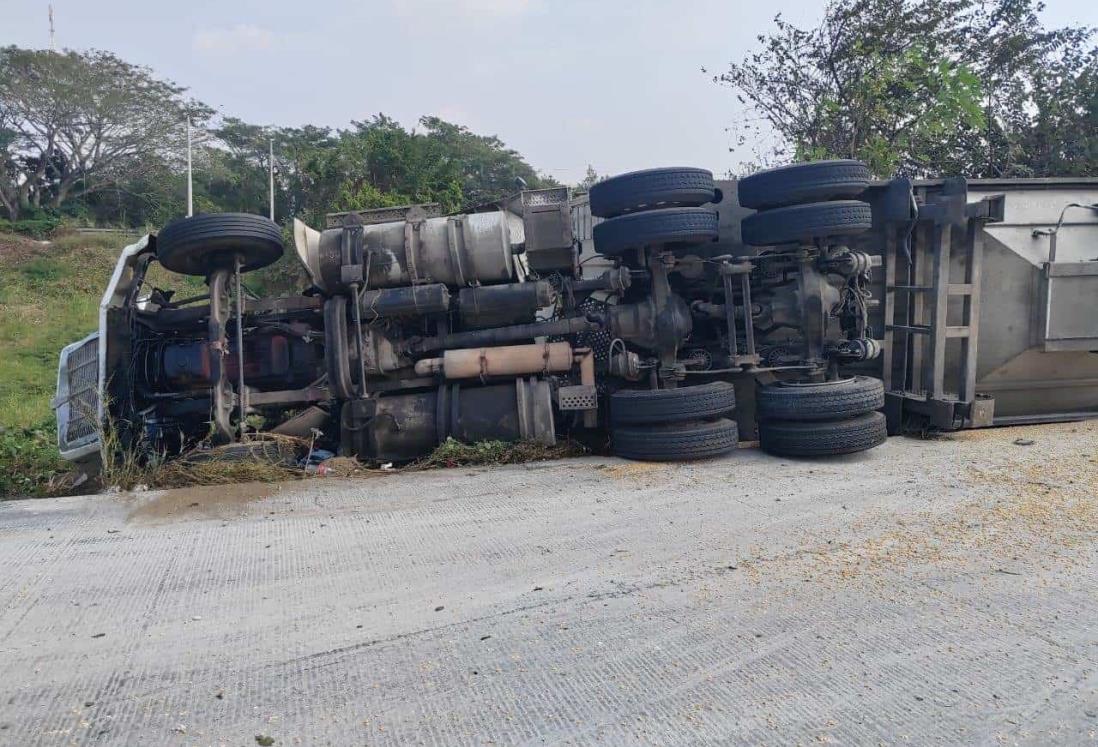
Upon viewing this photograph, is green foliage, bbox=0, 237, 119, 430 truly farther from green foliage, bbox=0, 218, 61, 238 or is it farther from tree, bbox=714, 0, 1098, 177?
tree, bbox=714, 0, 1098, 177

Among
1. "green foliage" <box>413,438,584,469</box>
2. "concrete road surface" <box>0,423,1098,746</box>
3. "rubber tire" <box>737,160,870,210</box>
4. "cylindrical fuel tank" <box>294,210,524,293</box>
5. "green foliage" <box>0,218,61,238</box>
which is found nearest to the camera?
"concrete road surface" <box>0,423,1098,746</box>

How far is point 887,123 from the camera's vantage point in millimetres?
13008

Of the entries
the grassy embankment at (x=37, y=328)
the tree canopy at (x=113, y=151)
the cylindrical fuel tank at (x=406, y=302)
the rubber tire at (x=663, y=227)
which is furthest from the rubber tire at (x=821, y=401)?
the tree canopy at (x=113, y=151)

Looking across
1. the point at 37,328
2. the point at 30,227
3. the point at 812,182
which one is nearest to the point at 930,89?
the point at 812,182

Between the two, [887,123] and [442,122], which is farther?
[442,122]

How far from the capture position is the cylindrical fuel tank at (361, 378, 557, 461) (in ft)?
18.0

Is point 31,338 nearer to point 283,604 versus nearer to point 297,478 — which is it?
point 297,478

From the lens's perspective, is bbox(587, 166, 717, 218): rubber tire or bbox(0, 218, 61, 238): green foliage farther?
bbox(0, 218, 61, 238): green foliage

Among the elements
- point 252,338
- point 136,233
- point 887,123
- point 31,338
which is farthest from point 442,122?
point 252,338

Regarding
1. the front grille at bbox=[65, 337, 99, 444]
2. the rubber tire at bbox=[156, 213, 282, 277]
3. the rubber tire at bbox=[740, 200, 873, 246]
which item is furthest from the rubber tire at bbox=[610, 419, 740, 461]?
the front grille at bbox=[65, 337, 99, 444]

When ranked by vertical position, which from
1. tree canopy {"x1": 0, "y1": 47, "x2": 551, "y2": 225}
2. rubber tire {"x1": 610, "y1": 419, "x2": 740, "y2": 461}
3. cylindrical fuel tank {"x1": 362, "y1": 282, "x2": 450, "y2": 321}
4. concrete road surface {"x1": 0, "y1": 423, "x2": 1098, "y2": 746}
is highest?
tree canopy {"x1": 0, "y1": 47, "x2": 551, "y2": 225}

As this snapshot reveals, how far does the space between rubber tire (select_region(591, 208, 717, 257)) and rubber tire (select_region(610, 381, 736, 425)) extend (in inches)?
40.1

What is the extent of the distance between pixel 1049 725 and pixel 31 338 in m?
19.1

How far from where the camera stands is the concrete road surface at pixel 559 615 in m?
2.16
